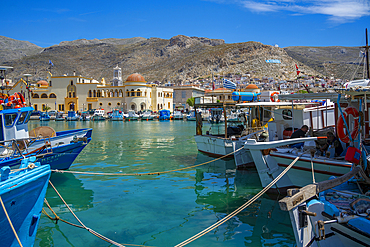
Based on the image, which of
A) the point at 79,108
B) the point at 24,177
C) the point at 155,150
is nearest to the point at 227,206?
the point at 24,177

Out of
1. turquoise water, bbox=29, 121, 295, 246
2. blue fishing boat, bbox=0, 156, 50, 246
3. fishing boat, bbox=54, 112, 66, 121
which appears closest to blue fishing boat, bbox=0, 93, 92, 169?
turquoise water, bbox=29, 121, 295, 246

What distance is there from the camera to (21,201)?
537 centimetres

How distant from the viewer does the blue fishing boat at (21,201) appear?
4.95 m

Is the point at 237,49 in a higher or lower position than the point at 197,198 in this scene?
higher

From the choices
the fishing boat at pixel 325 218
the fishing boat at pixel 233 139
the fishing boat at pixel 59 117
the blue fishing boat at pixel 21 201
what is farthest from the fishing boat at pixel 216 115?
the fishing boat at pixel 59 117

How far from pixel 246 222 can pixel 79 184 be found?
7.14 m

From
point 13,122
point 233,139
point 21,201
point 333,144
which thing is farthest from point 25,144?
point 333,144

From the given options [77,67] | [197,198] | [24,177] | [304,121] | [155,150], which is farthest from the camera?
[77,67]

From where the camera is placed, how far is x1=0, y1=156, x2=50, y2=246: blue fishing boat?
4.95 metres

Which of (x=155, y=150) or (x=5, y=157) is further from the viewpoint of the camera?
(x=155, y=150)

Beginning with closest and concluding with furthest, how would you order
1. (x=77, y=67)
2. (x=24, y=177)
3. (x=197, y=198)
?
(x=24, y=177) → (x=197, y=198) → (x=77, y=67)

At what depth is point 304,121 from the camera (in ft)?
46.0

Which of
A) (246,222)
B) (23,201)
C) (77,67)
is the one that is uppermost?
(77,67)

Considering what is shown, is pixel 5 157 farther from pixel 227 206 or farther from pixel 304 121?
pixel 304 121
